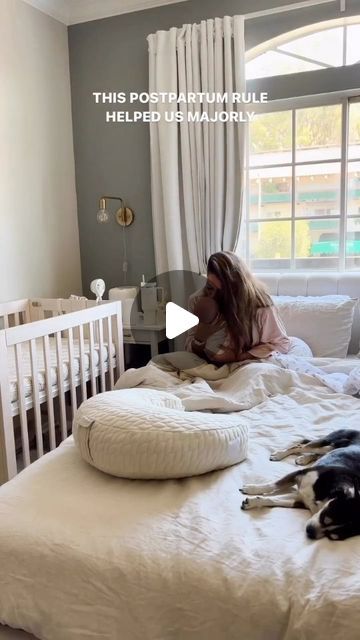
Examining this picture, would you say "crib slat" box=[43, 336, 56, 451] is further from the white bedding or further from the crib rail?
the white bedding

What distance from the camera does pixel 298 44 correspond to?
9.52 ft

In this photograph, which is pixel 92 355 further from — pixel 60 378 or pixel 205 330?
pixel 205 330

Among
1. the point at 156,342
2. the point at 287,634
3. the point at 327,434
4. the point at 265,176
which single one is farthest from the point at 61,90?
the point at 287,634

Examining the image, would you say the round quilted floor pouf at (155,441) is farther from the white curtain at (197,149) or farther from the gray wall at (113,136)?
the gray wall at (113,136)

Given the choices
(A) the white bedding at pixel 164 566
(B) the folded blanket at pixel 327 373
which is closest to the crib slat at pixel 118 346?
(B) the folded blanket at pixel 327 373

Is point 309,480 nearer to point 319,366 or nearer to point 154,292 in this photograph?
point 319,366

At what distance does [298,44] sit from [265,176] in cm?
76

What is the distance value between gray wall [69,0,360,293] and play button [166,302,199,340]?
1.32ft

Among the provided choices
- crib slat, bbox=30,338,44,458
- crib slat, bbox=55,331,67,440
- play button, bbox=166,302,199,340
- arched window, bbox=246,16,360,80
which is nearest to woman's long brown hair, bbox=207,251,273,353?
play button, bbox=166,302,199,340

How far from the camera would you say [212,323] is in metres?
2.36

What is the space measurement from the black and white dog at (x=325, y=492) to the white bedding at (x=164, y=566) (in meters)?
0.02

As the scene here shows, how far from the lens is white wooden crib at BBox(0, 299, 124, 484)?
6.38ft

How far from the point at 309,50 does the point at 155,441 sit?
2648mm

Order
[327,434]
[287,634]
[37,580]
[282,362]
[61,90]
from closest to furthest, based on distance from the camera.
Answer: [287,634] → [37,580] → [327,434] → [282,362] → [61,90]
